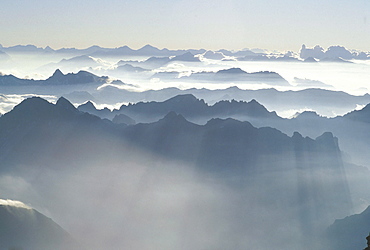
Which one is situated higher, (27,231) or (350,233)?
(350,233)

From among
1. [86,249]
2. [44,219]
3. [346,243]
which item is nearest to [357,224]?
[346,243]

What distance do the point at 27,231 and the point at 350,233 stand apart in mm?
133642

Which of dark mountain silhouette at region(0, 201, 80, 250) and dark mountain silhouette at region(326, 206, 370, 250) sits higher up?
dark mountain silhouette at region(326, 206, 370, 250)

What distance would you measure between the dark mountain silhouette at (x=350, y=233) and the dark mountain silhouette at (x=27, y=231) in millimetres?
115546

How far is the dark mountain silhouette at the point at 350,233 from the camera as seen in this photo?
178m

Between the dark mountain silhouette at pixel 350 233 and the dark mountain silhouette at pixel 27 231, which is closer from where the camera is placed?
the dark mountain silhouette at pixel 27 231

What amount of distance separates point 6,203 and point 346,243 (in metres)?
139

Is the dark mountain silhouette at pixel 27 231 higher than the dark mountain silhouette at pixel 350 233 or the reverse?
the reverse

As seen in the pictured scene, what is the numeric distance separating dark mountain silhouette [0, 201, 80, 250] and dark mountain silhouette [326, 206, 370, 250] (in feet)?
379

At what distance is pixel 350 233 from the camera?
602 ft

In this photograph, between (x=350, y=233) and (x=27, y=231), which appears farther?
(x=350, y=233)

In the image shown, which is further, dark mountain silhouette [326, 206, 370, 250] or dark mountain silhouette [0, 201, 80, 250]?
dark mountain silhouette [326, 206, 370, 250]

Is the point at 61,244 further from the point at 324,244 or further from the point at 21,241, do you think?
the point at 324,244

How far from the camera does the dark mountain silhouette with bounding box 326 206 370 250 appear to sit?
177500 mm
